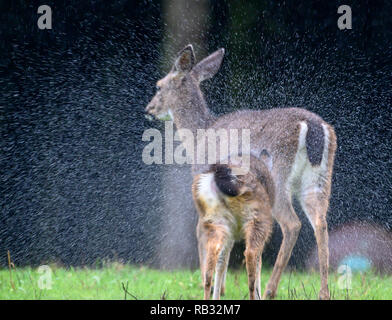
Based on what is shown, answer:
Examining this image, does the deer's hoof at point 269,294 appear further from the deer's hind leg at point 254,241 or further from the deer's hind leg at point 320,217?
the deer's hind leg at point 254,241

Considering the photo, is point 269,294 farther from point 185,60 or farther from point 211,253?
point 185,60

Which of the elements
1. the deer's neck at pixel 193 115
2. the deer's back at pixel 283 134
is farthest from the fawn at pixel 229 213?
the deer's neck at pixel 193 115

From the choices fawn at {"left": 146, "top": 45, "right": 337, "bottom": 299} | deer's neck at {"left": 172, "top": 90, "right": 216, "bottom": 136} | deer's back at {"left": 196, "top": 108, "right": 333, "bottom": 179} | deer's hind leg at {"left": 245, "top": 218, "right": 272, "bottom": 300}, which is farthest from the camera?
deer's neck at {"left": 172, "top": 90, "right": 216, "bottom": 136}

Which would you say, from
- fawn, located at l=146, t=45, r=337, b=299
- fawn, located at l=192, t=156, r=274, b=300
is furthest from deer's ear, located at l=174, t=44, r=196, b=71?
fawn, located at l=192, t=156, r=274, b=300

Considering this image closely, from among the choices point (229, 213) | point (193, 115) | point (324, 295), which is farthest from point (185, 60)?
point (324, 295)

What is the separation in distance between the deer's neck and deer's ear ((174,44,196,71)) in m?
0.25

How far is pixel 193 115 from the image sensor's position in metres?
5.85

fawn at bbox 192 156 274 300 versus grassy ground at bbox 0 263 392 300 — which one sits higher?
fawn at bbox 192 156 274 300

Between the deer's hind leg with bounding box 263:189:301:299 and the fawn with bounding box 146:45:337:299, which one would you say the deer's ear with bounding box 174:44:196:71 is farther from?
the deer's hind leg with bounding box 263:189:301:299

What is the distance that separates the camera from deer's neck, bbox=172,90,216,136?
5.84 metres

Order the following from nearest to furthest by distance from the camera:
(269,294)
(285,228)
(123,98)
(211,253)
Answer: (211,253)
(269,294)
(285,228)
(123,98)

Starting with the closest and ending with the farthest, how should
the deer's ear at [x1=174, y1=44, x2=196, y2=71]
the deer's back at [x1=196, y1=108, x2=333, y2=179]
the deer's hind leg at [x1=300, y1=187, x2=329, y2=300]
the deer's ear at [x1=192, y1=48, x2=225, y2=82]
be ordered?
the deer's hind leg at [x1=300, y1=187, x2=329, y2=300] → the deer's back at [x1=196, y1=108, x2=333, y2=179] → the deer's ear at [x1=174, y1=44, x2=196, y2=71] → the deer's ear at [x1=192, y1=48, x2=225, y2=82]

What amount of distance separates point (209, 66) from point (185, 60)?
28 centimetres

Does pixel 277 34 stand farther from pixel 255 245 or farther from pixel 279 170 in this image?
pixel 255 245
